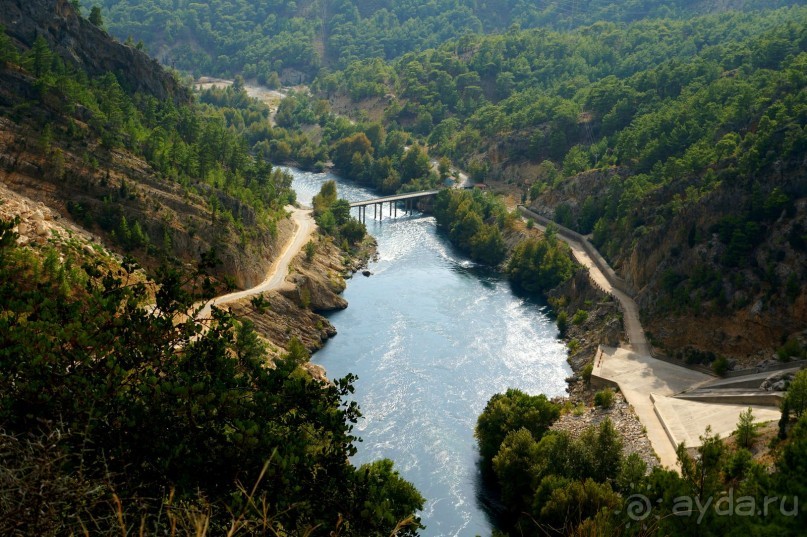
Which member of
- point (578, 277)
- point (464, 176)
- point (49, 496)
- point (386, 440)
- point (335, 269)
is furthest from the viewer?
point (464, 176)

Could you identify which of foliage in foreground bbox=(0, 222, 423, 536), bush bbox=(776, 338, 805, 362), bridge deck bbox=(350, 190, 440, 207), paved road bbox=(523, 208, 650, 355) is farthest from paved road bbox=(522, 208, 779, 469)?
bridge deck bbox=(350, 190, 440, 207)

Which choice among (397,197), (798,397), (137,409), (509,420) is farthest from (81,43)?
(798,397)

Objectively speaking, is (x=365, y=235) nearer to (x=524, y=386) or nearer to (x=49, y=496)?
(x=524, y=386)

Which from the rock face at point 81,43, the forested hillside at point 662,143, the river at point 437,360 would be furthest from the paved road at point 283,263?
the forested hillside at point 662,143

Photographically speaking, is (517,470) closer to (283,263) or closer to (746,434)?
(746,434)

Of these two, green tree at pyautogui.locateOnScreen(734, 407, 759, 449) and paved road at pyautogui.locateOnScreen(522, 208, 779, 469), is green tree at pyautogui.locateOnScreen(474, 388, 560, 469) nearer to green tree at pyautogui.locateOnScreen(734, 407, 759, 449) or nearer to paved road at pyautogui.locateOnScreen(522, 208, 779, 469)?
paved road at pyautogui.locateOnScreen(522, 208, 779, 469)

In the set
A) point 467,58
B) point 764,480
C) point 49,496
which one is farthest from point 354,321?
point 467,58
